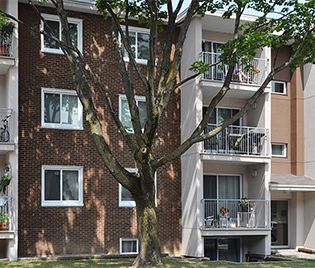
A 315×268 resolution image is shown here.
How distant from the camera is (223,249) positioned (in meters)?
23.5

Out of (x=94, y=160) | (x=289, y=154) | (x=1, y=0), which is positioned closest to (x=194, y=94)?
(x=94, y=160)

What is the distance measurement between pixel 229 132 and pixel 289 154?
4.21 meters

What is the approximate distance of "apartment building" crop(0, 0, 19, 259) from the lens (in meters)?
18.8

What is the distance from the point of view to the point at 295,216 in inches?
1000

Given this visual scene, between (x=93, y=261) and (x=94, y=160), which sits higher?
(x=94, y=160)

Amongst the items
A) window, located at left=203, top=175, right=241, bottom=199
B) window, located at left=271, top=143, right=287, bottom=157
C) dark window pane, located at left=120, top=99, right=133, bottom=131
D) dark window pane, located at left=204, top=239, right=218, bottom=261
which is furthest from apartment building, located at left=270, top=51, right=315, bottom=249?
dark window pane, located at left=120, top=99, right=133, bottom=131

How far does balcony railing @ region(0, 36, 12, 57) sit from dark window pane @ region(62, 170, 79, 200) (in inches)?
185

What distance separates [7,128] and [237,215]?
961cm

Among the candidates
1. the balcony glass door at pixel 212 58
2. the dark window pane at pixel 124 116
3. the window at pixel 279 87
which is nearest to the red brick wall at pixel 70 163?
the dark window pane at pixel 124 116

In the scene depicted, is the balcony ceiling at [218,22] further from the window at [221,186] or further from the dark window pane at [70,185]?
the dark window pane at [70,185]

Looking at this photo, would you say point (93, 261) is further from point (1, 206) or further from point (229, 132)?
point (229, 132)

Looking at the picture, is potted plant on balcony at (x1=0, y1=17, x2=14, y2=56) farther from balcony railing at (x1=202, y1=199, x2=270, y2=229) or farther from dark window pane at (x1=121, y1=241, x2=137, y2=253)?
balcony railing at (x1=202, y1=199, x2=270, y2=229)

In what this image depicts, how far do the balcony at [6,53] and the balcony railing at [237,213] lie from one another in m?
8.76

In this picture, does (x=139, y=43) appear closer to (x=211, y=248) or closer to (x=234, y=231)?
(x=234, y=231)
